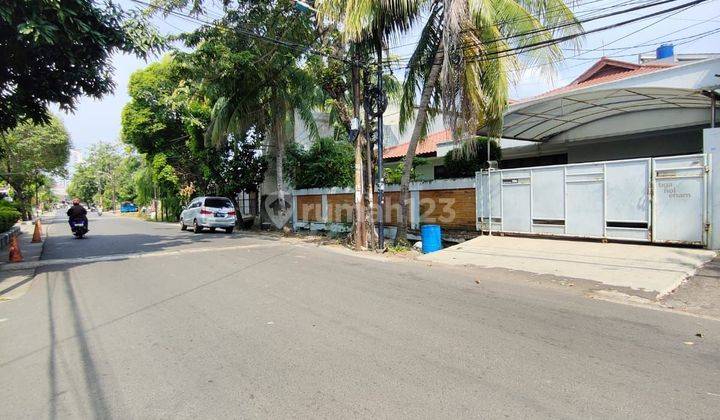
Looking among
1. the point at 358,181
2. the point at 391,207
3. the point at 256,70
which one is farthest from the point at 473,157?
the point at 256,70

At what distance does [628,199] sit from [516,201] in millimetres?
2903

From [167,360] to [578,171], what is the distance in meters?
10.6

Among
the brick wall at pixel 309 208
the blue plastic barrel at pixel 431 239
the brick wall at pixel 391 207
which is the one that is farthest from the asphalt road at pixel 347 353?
the brick wall at pixel 309 208

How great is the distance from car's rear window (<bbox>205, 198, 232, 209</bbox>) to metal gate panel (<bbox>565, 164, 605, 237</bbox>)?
613 inches

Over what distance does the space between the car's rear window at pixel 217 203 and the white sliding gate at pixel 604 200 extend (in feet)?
42.5

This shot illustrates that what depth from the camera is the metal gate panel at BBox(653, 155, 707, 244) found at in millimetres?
9391

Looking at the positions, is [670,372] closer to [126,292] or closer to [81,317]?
→ [81,317]

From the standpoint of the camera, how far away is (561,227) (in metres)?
11.8

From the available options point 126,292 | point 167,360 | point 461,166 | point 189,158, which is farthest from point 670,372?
point 189,158

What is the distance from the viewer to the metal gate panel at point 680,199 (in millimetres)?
9391

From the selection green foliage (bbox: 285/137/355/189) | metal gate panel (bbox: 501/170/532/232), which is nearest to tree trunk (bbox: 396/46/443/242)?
metal gate panel (bbox: 501/170/532/232)

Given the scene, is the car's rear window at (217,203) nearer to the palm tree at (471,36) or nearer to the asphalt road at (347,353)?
the palm tree at (471,36)

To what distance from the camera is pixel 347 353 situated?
179 inches

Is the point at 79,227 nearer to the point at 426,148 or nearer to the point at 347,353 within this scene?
the point at 426,148
